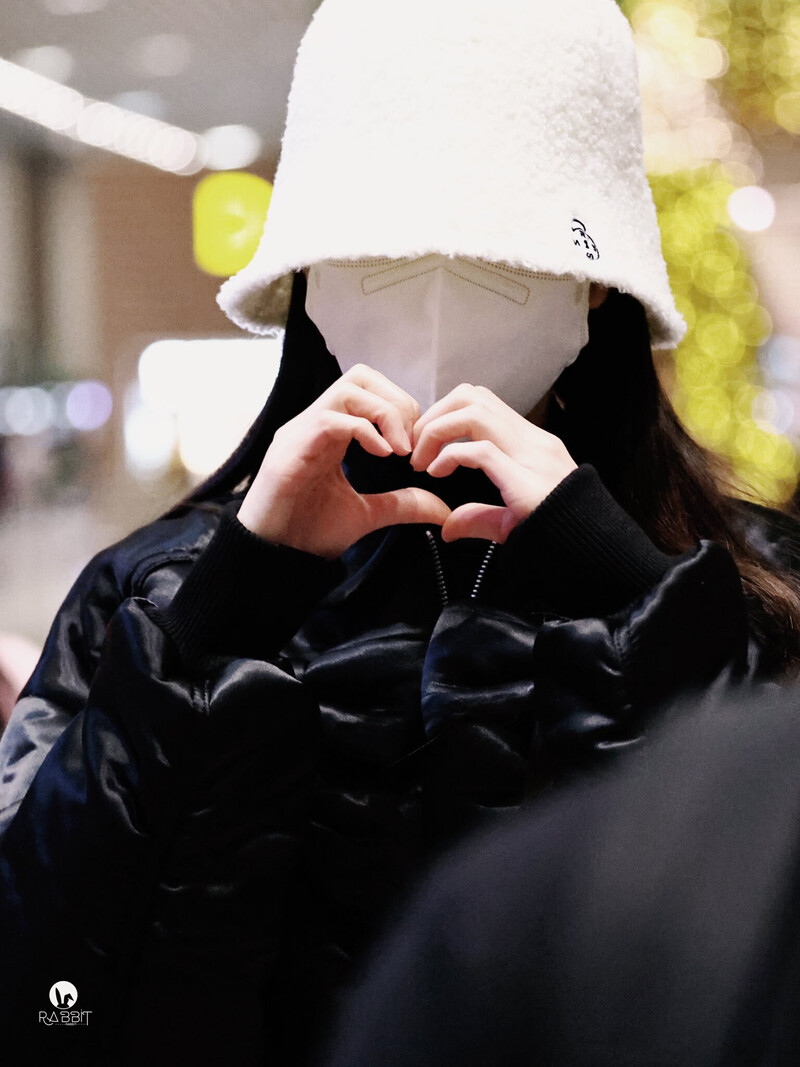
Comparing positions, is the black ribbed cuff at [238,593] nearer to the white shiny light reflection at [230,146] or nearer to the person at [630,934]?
the person at [630,934]

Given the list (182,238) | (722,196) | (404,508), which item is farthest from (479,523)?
(182,238)

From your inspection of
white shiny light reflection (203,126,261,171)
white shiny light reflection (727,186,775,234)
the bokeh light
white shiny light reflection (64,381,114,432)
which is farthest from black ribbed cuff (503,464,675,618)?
white shiny light reflection (64,381,114,432)

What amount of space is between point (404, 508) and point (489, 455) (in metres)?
0.10

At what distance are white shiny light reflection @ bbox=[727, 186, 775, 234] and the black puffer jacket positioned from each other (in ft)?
3.65

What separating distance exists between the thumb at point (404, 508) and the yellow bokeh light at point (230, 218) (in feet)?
6.29

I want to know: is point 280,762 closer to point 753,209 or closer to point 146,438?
point 753,209

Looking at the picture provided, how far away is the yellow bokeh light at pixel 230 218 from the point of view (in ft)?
8.79

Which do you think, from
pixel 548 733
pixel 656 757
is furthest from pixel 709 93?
pixel 656 757

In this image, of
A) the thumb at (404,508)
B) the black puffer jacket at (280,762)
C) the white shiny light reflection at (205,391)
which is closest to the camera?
the black puffer jacket at (280,762)

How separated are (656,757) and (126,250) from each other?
5.00m

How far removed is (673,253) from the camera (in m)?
1.56

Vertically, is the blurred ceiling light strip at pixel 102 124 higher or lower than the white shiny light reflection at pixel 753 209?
higher

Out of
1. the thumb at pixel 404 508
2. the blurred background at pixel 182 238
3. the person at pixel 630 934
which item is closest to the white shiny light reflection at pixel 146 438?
the blurred background at pixel 182 238

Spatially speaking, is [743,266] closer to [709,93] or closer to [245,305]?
[709,93]
